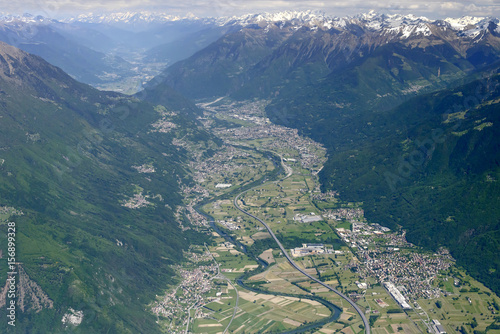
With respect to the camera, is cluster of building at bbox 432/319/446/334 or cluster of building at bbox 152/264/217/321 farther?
cluster of building at bbox 152/264/217/321

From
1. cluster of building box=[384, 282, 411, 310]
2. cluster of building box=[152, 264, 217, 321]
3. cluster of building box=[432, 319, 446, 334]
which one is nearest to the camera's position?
cluster of building box=[432, 319, 446, 334]

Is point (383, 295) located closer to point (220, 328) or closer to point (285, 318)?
point (285, 318)

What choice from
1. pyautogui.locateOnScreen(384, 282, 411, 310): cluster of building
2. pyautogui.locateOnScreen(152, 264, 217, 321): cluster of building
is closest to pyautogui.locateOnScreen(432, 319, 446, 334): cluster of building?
pyautogui.locateOnScreen(384, 282, 411, 310): cluster of building

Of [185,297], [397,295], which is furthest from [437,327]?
[185,297]

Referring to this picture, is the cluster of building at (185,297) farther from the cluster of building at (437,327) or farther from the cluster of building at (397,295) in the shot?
the cluster of building at (437,327)

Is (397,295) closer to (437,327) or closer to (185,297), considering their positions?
(437,327)

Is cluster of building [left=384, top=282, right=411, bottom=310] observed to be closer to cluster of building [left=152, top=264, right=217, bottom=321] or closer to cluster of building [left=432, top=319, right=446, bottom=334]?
cluster of building [left=432, top=319, right=446, bottom=334]

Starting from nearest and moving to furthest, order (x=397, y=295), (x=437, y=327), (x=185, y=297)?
(x=437, y=327) < (x=397, y=295) < (x=185, y=297)

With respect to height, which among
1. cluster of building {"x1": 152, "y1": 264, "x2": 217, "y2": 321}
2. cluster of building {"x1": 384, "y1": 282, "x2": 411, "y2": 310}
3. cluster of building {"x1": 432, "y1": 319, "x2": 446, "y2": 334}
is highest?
cluster of building {"x1": 432, "y1": 319, "x2": 446, "y2": 334}

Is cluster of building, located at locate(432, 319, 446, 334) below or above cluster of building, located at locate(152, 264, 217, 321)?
above

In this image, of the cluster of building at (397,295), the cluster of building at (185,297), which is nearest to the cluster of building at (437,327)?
the cluster of building at (397,295)

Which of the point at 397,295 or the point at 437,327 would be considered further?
the point at 397,295
